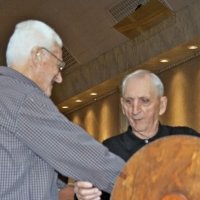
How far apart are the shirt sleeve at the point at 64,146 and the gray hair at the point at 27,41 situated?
1.16 ft

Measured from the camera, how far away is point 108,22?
29.3ft

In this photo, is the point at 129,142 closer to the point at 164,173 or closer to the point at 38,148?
the point at 38,148

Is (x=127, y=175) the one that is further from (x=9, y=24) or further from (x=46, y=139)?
(x=9, y=24)

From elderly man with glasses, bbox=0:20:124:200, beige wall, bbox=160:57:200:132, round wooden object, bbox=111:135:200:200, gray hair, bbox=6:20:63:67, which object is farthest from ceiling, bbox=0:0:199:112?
round wooden object, bbox=111:135:200:200

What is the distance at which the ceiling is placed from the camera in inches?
335

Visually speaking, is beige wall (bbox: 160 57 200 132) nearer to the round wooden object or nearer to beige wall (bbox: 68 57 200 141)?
beige wall (bbox: 68 57 200 141)

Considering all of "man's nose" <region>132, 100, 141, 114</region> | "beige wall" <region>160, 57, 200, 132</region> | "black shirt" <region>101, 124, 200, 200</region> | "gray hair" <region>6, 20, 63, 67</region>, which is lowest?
"black shirt" <region>101, 124, 200, 200</region>

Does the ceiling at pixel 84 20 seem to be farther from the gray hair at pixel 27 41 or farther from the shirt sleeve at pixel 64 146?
the shirt sleeve at pixel 64 146

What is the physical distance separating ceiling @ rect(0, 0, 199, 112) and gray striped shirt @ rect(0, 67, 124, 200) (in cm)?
585

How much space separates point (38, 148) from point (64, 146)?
11 centimetres

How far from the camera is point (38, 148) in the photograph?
2070 mm

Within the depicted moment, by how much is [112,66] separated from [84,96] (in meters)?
1.79

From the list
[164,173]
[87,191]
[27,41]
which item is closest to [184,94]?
[27,41]

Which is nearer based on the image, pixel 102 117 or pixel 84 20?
pixel 84 20
